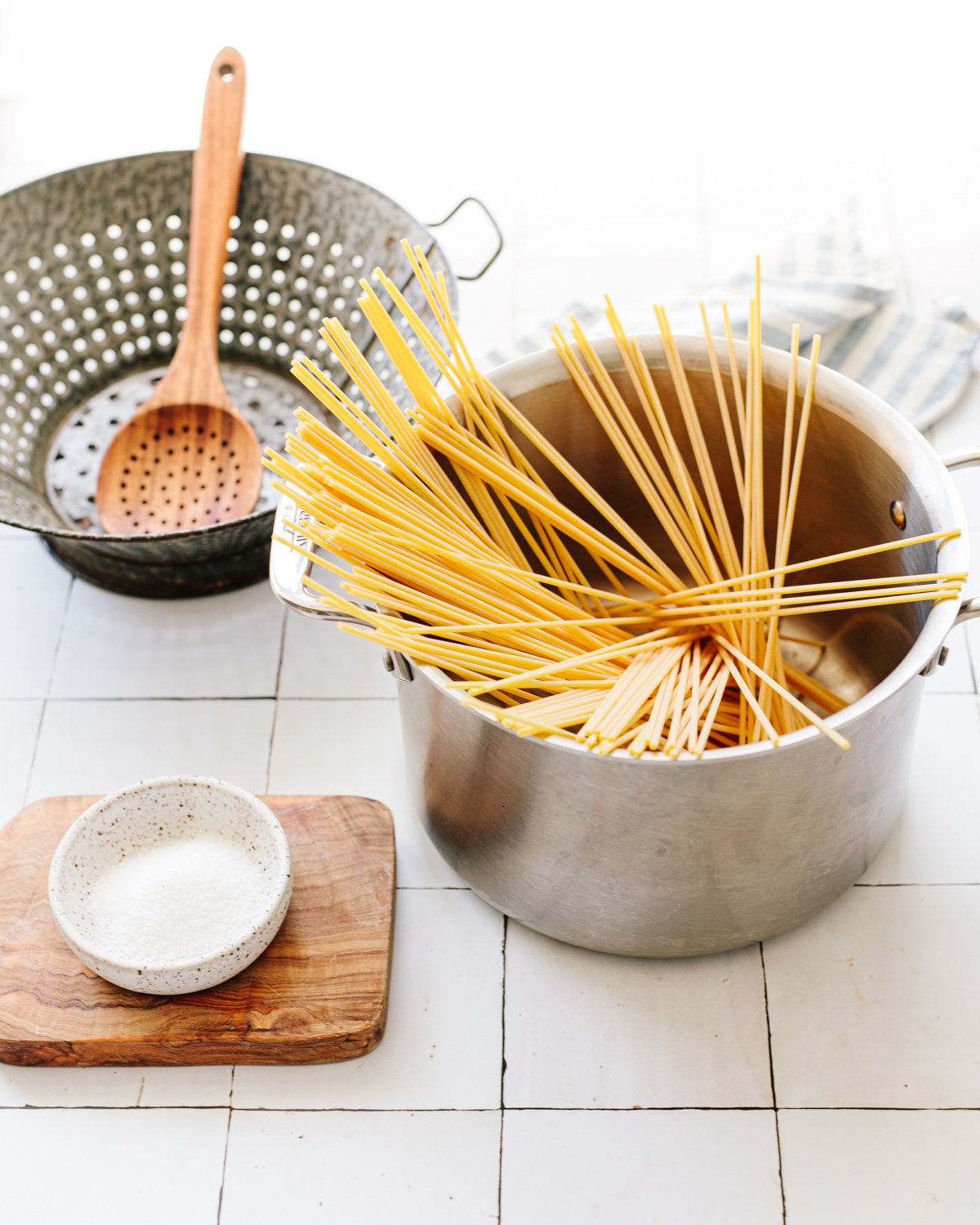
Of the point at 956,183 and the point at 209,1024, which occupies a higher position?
the point at 956,183

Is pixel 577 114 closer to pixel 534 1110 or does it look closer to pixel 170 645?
pixel 170 645

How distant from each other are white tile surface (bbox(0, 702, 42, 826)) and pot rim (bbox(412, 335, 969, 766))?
465 mm

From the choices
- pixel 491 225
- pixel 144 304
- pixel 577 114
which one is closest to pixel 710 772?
pixel 144 304

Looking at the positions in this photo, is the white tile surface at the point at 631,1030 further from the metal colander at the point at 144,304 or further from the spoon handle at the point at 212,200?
the spoon handle at the point at 212,200

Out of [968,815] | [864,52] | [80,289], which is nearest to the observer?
[968,815]

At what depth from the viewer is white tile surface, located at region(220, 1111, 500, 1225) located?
2.90 ft

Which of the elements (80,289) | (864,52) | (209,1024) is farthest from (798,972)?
(864,52)

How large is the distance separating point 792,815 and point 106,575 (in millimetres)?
709

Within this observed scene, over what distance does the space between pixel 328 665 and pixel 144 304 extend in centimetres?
46

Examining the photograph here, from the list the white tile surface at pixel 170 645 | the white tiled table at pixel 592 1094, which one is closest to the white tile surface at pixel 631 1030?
the white tiled table at pixel 592 1094

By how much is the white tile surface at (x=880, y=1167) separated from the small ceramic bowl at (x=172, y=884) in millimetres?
413

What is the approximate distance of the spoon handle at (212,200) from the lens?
126 centimetres

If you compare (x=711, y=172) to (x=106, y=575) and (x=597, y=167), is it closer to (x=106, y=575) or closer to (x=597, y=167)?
(x=597, y=167)

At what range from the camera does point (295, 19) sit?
Result: 1.81m
